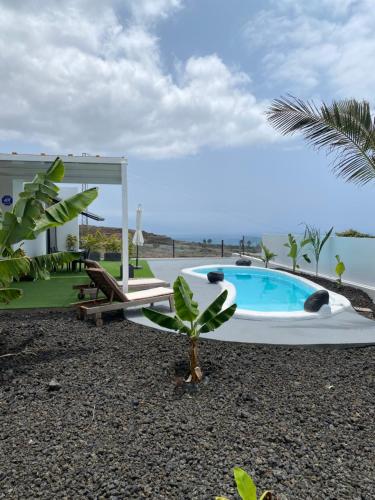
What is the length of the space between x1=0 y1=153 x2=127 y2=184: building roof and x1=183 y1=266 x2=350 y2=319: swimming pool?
169 inches

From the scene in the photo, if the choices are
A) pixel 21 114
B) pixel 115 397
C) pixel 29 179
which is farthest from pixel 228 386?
pixel 21 114

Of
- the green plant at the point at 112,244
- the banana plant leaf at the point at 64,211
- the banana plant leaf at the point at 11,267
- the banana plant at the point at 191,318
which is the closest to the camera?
the banana plant at the point at 191,318

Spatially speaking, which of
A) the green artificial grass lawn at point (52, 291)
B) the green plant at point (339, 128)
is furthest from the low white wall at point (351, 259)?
the green artificial grass lawn at point (52, 291)

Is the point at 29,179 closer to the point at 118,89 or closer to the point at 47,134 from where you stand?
the point at 118,89

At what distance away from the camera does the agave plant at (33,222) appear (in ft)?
17.0

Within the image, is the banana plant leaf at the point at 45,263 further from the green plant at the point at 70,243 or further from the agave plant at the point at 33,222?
the green plant at the point at 70,243

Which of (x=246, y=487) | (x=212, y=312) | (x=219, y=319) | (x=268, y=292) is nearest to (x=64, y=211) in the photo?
(x=212, y=312)

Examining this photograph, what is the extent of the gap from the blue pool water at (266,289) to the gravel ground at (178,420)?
4188mm

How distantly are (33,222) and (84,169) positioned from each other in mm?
4508

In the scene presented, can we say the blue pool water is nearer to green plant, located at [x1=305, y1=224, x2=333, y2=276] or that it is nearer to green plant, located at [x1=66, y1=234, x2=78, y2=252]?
green plant, located at [x1=305, y1=224, x2=333, y2=276]

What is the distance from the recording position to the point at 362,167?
7.42 metres

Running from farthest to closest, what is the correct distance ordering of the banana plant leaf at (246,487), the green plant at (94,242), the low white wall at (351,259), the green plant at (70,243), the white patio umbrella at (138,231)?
the green plant at (94,242), the green plant at (70,243), the white patio umbrella at (138,231), the low white wall at (351,259), the banana plant leaf at (246,487)

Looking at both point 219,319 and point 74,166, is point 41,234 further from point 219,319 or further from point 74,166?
point 219,319

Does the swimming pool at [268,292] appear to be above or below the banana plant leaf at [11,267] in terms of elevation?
below
